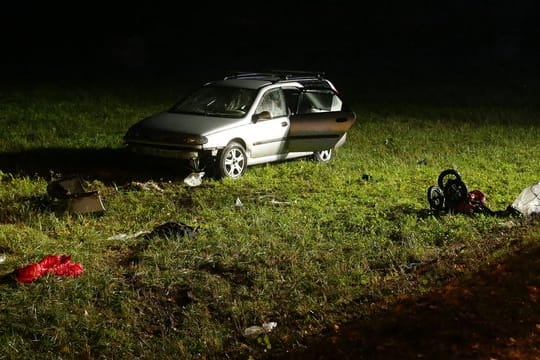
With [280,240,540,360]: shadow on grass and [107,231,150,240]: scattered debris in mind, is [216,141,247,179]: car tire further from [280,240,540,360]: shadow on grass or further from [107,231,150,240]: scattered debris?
[280,240,540,360]: shadow on grass

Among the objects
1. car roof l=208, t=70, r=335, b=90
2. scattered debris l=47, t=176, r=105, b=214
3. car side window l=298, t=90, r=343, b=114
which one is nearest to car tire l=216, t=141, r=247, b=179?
car roof l=208, t=70, r=335, b=90

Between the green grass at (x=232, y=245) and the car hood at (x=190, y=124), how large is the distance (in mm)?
598

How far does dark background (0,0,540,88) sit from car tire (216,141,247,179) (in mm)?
18593

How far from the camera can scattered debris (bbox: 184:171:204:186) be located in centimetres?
1172

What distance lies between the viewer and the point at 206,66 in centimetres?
3159

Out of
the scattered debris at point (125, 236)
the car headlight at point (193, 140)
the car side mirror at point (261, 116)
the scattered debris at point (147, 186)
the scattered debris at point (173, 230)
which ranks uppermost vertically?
the car side mirror at point (261, 116)

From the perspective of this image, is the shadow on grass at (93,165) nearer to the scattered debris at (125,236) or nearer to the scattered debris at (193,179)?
the scattered debris at (193,179)

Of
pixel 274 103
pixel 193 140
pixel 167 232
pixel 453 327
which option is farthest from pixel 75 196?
pixel 453 327

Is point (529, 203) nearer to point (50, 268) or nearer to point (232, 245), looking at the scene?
point (232, 245)

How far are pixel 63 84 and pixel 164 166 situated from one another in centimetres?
1310

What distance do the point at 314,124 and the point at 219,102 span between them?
5.18ft

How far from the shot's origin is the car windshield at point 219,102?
42.3 ft

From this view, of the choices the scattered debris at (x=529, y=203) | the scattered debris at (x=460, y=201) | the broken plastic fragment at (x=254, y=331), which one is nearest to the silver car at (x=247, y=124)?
the scattered debris at (x=460, y=201)

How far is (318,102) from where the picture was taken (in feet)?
45.4
